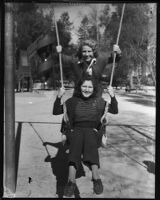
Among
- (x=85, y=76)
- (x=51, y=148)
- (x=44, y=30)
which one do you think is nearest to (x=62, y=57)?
(x=85, y=76)

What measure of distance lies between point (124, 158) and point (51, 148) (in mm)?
1330

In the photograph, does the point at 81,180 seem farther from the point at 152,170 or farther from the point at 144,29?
the point at 144,29

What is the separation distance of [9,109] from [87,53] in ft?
3.32

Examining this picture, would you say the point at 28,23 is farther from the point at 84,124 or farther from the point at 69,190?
the point at 69,190

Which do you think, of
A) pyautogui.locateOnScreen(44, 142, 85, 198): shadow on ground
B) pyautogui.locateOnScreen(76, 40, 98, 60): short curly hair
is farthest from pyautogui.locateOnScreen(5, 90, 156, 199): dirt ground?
pyautogui.locateOnScreen(76, 40, 98, 60): short curly hair

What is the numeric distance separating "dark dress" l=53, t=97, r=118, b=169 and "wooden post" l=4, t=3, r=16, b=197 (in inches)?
19.4

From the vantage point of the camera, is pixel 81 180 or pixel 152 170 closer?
pixel 81 180

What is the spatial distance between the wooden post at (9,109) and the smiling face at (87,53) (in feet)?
2.46

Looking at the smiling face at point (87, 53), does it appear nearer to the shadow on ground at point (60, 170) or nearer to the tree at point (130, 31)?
the tree at point (130, 31)

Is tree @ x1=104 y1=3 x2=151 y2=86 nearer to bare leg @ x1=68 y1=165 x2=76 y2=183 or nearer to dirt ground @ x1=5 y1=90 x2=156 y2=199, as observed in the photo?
dirt ground @ x1=5 y1=90 x2=156 y2=199

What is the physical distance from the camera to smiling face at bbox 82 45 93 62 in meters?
3.53

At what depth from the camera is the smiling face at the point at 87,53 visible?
353 cm

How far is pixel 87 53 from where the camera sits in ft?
11.6

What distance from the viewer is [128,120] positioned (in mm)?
8773
